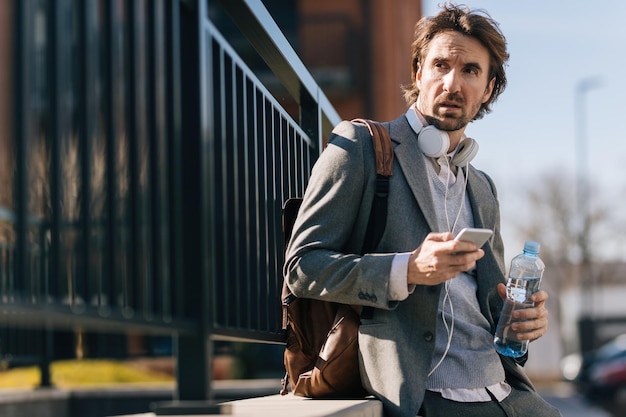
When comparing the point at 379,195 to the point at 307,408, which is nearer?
the point at 307,408

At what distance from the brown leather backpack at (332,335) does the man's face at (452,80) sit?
256mm

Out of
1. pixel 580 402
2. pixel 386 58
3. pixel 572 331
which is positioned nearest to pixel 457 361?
pixel 386 58

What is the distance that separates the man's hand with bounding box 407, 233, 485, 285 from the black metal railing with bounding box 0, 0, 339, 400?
1.65ft

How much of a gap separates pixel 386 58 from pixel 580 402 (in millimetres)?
10853

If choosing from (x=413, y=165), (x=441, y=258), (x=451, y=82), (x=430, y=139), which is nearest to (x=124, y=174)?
(x=441, y=258)

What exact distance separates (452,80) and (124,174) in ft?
5.11

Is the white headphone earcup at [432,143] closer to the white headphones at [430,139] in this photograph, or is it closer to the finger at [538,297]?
the white headphones at [430,139]

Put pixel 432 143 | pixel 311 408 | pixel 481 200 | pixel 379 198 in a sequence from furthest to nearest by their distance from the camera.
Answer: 1. pixel 481 200
2. pixel 432 143
3. pixel 379 198
4. pixel 311 408

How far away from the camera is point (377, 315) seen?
10.6 ft

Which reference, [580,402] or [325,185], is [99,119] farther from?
[580,402]

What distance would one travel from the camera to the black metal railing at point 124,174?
1.83 m

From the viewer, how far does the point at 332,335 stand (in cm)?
327

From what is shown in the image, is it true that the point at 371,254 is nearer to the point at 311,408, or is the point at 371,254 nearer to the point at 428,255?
the point at 428,255

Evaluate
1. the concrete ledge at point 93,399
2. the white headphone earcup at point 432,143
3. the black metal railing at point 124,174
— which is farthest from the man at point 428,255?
the concrete ledge at point 93,399
